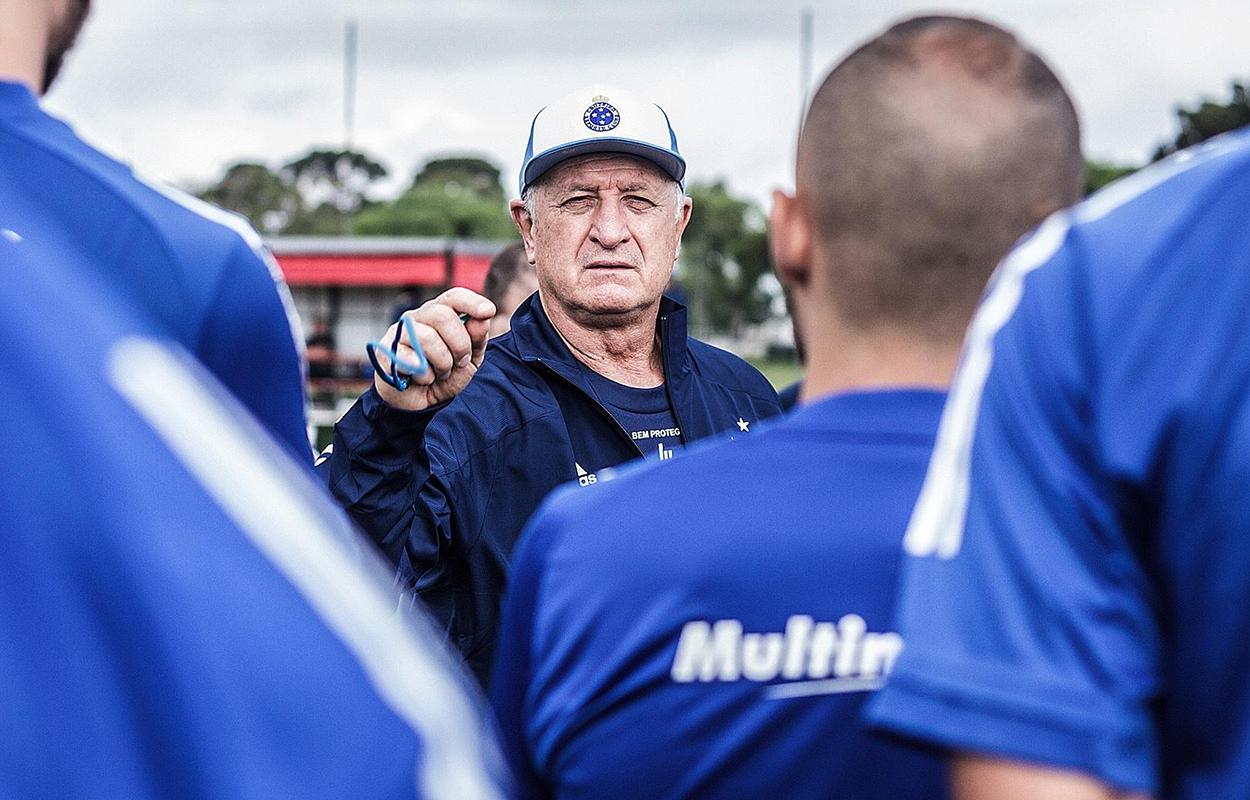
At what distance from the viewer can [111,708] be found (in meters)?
0.68

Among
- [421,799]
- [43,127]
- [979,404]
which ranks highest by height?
[43,127]

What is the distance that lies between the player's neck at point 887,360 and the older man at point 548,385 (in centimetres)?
114

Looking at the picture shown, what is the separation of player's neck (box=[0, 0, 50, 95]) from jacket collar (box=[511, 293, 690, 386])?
6.29 ft

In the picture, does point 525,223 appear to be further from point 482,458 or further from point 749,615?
point 749,615

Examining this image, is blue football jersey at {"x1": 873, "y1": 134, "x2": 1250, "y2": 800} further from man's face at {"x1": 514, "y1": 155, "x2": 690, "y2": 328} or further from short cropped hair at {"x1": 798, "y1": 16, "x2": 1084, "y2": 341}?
man's face at {"x1": 514, "y1": 155, "x2": 690, "y2": 328}

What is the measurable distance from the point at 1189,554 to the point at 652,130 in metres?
2.53

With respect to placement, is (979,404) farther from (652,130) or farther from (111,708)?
(652,130)

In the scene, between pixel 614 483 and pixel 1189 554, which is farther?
pixel 614 483

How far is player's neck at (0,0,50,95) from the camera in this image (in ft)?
4.03

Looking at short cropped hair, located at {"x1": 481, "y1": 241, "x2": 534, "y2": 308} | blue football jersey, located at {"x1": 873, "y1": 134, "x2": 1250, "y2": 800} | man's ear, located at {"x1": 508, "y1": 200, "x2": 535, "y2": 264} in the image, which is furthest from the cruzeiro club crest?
blue football jersey, located at {"x1": 873, "y1": 134, "x2": 1250, "y2": 800}

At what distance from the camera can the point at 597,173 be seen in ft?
11.1

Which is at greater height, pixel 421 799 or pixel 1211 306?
pixel 1211 306

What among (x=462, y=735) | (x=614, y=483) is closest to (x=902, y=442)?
(x=614, y=483)

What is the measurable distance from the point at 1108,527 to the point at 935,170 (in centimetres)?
48
